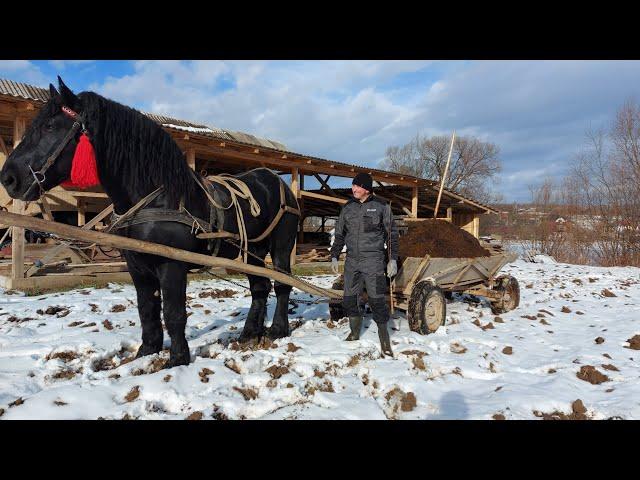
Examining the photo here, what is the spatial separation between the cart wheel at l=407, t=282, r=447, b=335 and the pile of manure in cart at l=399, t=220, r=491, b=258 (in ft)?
2.51

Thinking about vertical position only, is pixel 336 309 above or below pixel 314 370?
above

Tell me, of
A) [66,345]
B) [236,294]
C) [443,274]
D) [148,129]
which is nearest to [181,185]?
[148,129]

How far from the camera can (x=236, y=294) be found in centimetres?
715

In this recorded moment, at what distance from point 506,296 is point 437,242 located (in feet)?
5.15

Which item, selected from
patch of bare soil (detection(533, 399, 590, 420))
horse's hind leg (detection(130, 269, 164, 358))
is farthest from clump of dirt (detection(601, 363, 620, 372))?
horse's hind leg (detection(130, 269, 164, 358))

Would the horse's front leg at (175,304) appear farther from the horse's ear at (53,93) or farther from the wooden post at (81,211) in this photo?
the wooden post at (81,211)

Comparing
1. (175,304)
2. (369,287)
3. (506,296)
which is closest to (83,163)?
(175,304)

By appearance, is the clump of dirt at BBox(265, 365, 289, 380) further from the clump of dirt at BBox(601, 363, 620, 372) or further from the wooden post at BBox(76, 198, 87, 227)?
the wooden post at BBox(76, 198, 87, 227)

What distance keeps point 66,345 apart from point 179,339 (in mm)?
1372

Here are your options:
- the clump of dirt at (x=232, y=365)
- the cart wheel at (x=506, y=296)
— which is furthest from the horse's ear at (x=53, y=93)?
the cart wheel at (x=506, y=296)

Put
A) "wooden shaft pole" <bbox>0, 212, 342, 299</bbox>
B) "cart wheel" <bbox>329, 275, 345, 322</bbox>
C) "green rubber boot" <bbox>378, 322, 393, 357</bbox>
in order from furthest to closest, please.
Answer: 1. "cart wheel" <bbox>329, 275, 345, 322</bbox>
2. "green rubber boot" <bbox>378, 322, 393, 357</bbox>
3. "wooden shaft pole" <bbox>0, 212, 342, 299</bbox>

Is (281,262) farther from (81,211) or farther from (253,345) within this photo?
(81,211)

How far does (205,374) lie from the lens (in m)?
3.08

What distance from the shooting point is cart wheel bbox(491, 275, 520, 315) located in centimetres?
607
